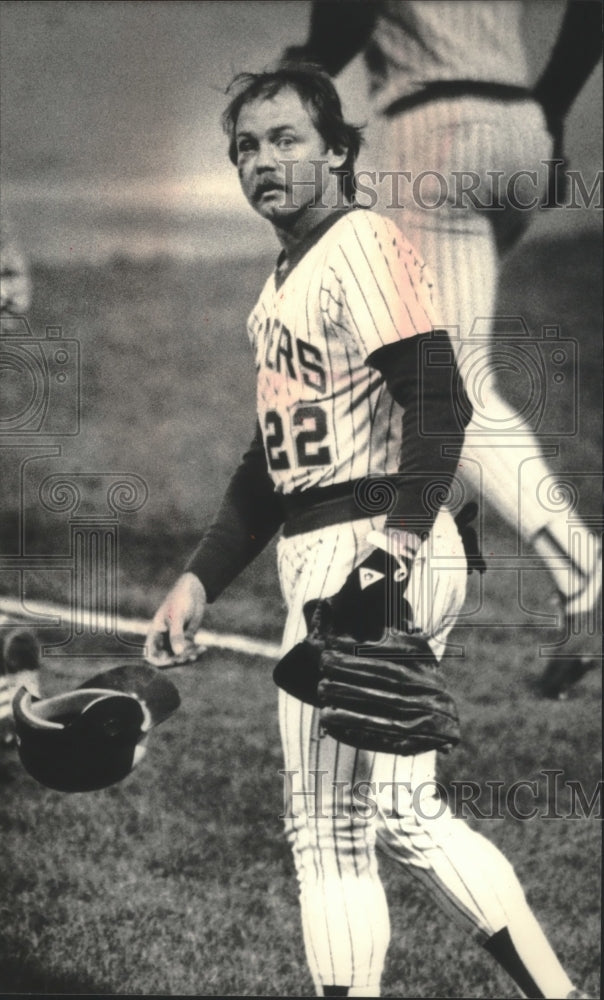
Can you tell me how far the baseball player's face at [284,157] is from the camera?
2904 millimetres

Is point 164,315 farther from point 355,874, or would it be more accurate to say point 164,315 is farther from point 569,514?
point 355,874

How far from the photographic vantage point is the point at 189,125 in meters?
2.93

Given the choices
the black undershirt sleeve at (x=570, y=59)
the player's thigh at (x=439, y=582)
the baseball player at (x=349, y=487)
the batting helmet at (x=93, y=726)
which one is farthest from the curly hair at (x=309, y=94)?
the batting helmet at (x=93, y=726)

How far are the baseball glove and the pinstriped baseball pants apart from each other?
0.03 meters

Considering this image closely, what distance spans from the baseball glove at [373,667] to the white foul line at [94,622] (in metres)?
0.12

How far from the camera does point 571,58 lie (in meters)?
2.94

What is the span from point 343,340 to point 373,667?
2.37 feet

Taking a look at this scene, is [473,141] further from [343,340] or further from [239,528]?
[239,528]

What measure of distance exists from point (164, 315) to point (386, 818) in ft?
4.06

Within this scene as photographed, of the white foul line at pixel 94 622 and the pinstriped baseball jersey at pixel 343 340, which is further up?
the pinstriped baseball jersey at pixel 343 340

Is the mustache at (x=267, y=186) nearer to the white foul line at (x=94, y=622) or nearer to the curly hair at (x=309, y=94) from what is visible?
the curly hair at (x=309, y=94)

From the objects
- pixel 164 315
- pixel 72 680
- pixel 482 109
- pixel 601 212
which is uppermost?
pixel 482 109

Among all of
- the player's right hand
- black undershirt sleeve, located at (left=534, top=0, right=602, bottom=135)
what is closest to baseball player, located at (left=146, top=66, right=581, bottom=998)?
the player's right hand

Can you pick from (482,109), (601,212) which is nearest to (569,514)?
(601,212)
